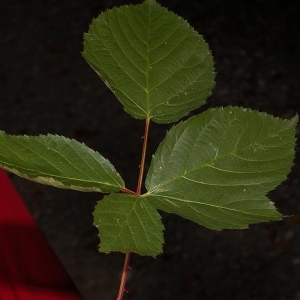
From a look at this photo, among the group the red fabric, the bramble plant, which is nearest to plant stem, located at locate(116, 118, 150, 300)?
the bramble plant

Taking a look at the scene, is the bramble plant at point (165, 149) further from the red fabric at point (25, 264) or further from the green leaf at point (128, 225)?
the red fabric at point (25, 264)

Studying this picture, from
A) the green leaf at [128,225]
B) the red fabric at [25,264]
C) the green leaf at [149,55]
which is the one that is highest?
the red fabric at [25,264]

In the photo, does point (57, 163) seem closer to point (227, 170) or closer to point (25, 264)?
point (227, 170)

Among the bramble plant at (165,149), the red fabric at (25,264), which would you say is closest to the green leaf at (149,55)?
the bramble plant at (165,149)

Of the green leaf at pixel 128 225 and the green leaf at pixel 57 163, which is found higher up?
the green leaf at pixel 57 163

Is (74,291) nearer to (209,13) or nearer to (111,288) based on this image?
(111,288)

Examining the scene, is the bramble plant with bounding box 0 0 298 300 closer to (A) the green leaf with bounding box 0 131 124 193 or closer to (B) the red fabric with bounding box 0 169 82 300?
(A) the green leaf with bounding box 0 131 124 193

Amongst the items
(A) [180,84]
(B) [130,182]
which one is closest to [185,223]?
(B) [130,182]

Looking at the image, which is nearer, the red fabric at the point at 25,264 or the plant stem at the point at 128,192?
the plant stem at the point at 128,192
